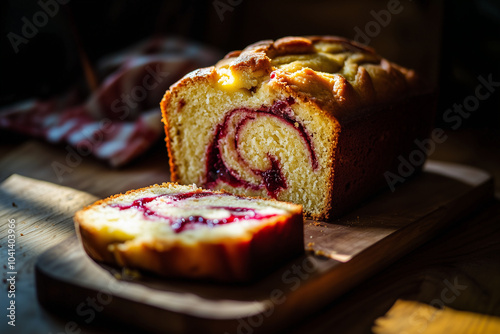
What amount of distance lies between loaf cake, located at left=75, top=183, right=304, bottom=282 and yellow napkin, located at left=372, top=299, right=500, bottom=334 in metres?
0.48

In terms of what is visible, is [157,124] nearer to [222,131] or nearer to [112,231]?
[222,131]

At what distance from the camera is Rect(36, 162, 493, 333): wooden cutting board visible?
200cm

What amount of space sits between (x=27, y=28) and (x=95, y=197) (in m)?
2.02

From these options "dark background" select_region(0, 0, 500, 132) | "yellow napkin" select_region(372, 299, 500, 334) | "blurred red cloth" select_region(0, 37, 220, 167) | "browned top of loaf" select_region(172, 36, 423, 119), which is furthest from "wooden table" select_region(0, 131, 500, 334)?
"dark background" select_region(0, 0, 500, 132)

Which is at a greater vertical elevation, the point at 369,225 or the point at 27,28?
the point at 27,28

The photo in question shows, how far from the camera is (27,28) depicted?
472 cm

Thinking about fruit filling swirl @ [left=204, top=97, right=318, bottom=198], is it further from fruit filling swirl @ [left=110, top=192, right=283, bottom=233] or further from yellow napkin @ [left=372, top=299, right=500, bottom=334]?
yellow napkin @ [left=372, top=299, right=500, bottom=334]

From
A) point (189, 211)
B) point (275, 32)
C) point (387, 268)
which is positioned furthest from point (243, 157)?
point (275, 32)

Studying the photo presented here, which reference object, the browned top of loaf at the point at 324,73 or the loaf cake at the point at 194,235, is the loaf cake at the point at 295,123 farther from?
the loaf cake at the point at 194,235

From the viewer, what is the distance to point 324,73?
9.78ft

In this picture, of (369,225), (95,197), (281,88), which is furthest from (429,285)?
(95,197)

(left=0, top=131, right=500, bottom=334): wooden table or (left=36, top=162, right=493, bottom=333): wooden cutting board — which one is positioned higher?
(left=36, top=162, right=493, bottom=333): wooden cutting board

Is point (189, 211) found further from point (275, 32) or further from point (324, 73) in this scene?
point (275, 32)

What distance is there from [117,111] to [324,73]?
2.22m
